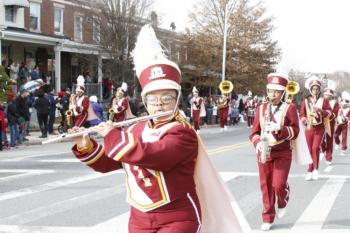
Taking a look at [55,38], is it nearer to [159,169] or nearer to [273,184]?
[273,184]

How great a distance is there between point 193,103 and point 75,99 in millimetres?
11111

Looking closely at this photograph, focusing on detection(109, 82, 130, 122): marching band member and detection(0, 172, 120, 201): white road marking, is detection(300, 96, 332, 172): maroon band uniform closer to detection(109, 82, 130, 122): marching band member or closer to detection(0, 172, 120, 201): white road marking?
detection(0, 172, 120, 201): white road marking

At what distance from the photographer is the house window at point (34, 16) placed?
109 feet

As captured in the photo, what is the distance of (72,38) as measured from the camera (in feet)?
116

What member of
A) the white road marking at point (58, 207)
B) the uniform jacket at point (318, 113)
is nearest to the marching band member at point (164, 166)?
the white road marking at point (58, 207)

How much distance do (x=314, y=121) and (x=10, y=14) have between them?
907 inches

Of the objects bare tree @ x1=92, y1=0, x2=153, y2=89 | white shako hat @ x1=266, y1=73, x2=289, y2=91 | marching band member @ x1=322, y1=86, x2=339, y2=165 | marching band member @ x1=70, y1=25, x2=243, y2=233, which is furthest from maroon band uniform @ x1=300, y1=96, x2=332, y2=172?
bare tree @ x1=92, y1=0, x2=153, y2=89

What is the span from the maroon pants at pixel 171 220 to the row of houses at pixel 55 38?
2630cm

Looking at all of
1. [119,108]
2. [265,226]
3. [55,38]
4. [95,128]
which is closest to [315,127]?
[265,226]

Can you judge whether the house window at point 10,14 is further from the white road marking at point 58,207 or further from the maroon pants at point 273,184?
the maroon pants at point 273,184

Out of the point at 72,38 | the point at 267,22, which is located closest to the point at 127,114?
the point at 72,38

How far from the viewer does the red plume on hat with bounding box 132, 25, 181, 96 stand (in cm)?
399

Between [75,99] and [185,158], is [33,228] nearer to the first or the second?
[185,158]

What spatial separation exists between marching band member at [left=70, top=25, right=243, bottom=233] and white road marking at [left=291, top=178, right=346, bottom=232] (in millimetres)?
3401
